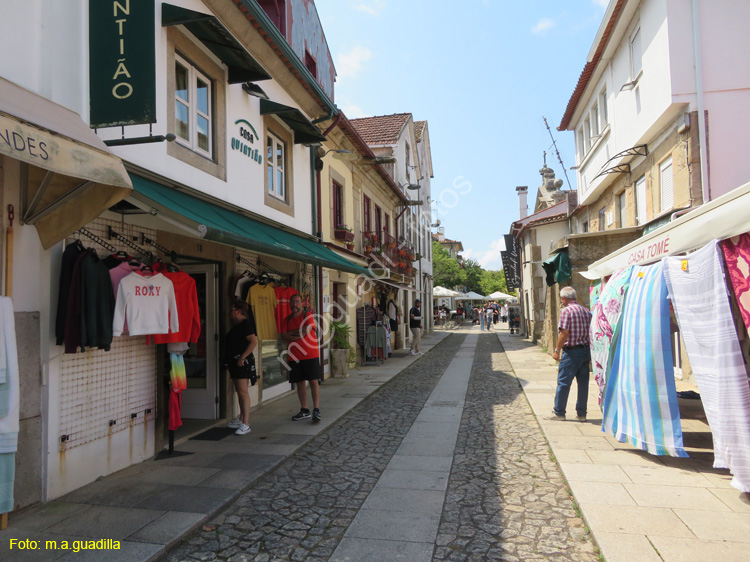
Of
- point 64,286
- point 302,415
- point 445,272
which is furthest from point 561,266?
point 445,272

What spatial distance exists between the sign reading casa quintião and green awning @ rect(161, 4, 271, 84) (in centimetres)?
67

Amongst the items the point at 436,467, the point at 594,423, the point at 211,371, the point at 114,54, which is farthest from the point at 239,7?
the point at 594,423

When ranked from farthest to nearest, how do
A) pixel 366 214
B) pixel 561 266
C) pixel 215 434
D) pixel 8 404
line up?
pixel 366 214 → pixel 561 266 → pixel 215 434 → pixel 8 404

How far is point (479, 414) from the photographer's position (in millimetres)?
8031

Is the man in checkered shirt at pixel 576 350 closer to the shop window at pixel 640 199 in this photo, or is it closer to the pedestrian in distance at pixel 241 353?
the pedestrian in distance at pixel 241 353

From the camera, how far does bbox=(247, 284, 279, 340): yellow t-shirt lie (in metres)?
7.67

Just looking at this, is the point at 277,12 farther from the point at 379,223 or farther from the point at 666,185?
the point at 379,223

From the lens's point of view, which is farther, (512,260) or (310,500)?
(512,260)

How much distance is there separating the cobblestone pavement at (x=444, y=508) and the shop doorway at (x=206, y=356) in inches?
71.9

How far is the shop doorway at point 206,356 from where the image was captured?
7.25 m

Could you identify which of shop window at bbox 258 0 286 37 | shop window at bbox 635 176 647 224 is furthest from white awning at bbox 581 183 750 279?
shop window at bbox 258 0 286 37

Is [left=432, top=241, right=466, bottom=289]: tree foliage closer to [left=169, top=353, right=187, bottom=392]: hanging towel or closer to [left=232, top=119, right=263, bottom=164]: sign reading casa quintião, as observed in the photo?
[left=232, top=119, right=263, bottom=164]: sign reading casa quintião

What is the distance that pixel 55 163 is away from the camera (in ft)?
10.7

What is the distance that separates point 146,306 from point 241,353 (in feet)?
5.79
